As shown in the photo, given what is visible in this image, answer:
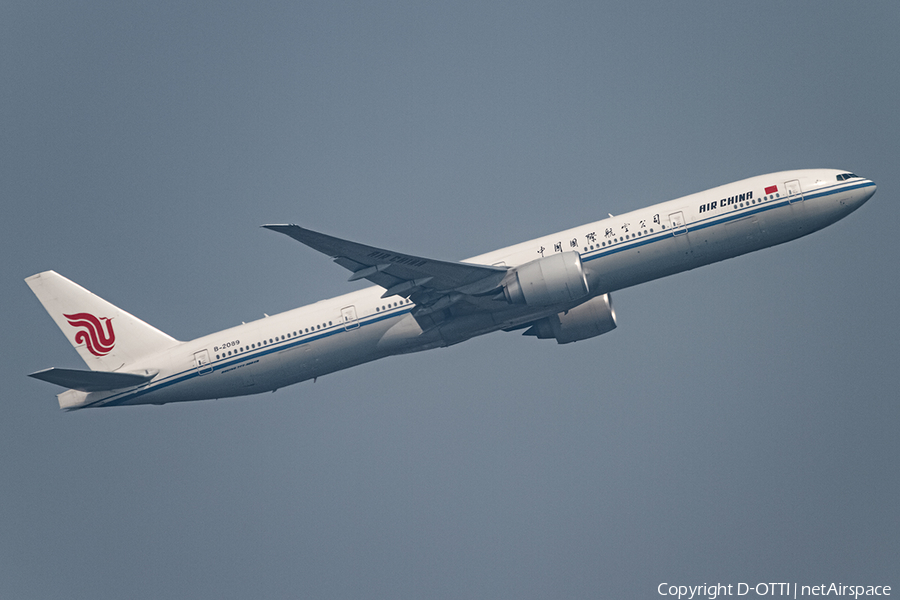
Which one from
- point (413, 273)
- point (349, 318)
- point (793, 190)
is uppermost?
point (793, 190)

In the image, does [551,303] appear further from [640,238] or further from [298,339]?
[298,339]

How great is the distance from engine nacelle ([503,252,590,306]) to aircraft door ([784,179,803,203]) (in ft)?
32.4

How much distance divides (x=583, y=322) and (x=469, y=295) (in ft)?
23.3

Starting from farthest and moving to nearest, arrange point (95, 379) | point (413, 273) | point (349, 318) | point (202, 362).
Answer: point (202, 362) < point (95, 379) < point (349, 318) < point (413, 273)

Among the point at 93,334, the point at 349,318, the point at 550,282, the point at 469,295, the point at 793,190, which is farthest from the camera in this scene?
the point at 93,334

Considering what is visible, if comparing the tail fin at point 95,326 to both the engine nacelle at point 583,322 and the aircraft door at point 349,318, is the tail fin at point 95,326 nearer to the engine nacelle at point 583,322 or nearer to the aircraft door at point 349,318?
the aircraft door at point 349,318

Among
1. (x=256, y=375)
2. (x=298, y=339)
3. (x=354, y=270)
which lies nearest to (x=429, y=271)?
(x=354, y=270)

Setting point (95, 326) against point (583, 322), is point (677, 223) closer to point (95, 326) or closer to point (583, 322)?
→ point (583, 322)

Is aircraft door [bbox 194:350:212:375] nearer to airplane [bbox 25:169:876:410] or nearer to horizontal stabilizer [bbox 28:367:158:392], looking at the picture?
airplane [bbox 25:169:876:410]

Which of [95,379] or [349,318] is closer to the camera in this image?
[349,318]

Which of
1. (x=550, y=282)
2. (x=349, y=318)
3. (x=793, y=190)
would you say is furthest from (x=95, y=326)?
(x=793, y=190)

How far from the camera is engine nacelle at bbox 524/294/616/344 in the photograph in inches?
1780

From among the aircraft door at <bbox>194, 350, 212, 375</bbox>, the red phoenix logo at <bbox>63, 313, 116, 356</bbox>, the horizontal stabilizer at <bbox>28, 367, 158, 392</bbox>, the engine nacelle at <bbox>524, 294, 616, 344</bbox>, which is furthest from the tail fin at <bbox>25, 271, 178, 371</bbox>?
the engine nacelle at <bbox>524, 294, 616, 344</bbox>

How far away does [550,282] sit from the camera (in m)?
39.8
